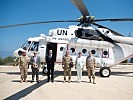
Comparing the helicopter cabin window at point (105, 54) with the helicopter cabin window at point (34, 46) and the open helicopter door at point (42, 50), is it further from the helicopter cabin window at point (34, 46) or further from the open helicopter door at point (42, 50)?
the helicopter cabin window at point (34, 46)

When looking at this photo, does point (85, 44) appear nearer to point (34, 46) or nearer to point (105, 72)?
point (105, 72)

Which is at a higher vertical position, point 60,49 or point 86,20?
point 86,20

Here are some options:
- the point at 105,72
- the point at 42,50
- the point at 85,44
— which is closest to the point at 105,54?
the point at 105,72

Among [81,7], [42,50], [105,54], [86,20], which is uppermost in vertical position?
[81,7]

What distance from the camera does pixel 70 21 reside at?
42.2 feet

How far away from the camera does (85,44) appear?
556 inches

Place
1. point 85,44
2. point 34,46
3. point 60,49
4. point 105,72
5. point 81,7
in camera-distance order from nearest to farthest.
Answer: point 81,7
point 105,72
point 85,44
point 60,49
point 34,46

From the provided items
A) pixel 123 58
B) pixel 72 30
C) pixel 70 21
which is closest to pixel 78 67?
pixel 70 21

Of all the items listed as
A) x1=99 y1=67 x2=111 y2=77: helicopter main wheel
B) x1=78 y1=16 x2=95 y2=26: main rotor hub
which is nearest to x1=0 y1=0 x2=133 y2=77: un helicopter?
x1=99 y1=67 x2=111 y2=77: helicopter main wheel

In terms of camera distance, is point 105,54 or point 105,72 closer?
point 105,72

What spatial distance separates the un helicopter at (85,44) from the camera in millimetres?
14125

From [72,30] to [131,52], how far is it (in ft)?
13.7

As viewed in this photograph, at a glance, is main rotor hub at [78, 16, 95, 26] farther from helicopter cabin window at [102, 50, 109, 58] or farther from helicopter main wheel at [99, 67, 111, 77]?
helicopter main wheel at [99, 67, 111, 77]

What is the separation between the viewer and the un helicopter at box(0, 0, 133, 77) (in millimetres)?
14125
